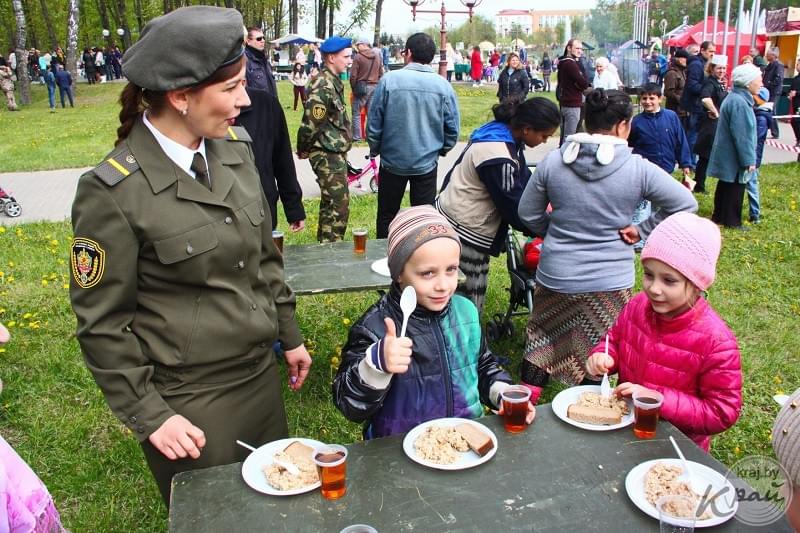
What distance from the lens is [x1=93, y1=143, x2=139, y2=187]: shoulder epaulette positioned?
1930mm

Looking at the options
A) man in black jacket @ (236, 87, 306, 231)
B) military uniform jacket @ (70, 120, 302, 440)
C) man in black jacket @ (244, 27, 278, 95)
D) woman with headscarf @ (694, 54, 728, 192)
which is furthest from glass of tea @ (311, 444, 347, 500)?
woman with headscarf @ (694, 54, 728, 192)

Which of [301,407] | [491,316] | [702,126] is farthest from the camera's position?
[702,126]

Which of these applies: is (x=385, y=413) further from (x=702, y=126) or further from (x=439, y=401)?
(x=702, y=126)

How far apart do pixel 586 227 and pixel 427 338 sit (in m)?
1.63

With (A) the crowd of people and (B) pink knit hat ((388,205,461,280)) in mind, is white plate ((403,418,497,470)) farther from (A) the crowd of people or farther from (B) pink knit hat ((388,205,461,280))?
(B) pink knit hat ((388,205,461,280))

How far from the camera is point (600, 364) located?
8.84 feet

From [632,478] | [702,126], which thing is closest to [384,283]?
[632,478]

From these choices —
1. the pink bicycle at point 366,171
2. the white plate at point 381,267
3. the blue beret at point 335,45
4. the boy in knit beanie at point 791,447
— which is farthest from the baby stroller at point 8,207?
the boy in knit beanie at point 791,447

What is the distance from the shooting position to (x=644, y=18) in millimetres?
42375

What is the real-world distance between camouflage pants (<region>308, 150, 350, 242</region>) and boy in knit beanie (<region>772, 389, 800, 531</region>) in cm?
538

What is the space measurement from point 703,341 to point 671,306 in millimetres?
173

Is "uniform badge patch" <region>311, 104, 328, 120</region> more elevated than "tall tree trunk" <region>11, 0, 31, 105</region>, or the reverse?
"tall tree trunk" <region>11, 0, 31, 105</region>

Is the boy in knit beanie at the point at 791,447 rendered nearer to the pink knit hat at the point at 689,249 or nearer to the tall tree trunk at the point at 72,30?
the pink knit hat at the point at 689,249

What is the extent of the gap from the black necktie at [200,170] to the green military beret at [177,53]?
0.87 ft
